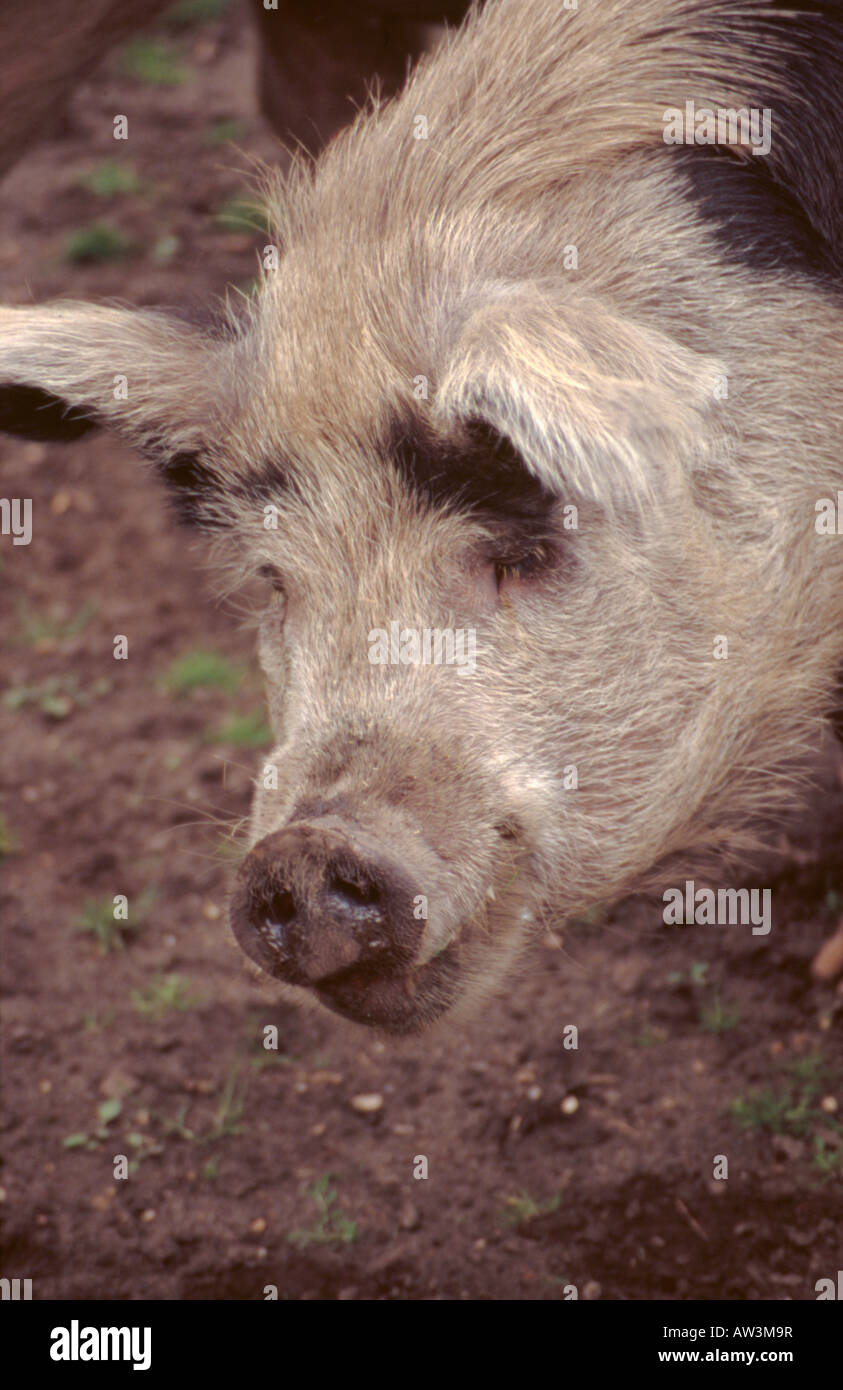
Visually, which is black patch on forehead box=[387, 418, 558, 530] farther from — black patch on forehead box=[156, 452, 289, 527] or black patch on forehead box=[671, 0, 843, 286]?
black patch on forehead box=[671, 0, 843, 286]

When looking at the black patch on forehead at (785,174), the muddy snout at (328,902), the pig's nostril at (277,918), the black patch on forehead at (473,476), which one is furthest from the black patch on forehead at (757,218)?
the pig's nostril at (277,918)

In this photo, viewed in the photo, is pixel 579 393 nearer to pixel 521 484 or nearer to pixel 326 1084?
pixel 521 484

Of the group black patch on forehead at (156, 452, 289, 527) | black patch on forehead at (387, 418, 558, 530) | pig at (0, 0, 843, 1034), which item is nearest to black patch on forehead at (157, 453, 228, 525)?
black patch on forehead at (156, 452, 289, 527)

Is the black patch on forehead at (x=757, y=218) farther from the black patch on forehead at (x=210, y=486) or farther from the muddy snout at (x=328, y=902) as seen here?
the muddy snout at (x=328, y=902)

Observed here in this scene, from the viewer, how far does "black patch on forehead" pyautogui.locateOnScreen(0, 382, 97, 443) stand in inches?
119

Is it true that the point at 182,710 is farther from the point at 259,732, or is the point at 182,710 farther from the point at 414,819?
the point at 414,819

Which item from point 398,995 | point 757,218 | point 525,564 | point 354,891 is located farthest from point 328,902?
point 757,218

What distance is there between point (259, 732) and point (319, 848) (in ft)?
8.60

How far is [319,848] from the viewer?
2.33 meters

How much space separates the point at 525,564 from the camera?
2617 millimetres

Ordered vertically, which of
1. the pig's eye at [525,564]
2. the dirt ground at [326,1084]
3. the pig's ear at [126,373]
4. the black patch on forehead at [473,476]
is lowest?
the dirt ground at [326,1084]

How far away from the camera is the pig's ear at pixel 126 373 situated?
2.85 metres

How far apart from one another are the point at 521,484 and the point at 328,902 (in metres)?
0.82
